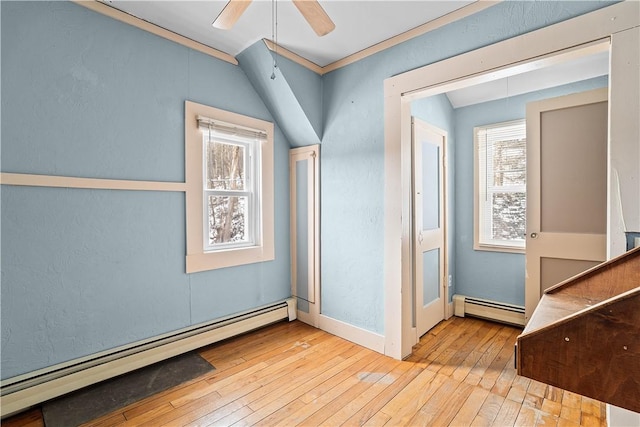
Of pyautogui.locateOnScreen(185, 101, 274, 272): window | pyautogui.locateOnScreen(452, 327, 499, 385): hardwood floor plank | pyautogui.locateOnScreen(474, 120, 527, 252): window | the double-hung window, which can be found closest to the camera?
pyautogui.locateOnScreen(452, 327, 499, 385): hardwood floor plank

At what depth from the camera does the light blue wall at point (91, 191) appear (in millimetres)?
1857

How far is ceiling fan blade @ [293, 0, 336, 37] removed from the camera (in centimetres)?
149

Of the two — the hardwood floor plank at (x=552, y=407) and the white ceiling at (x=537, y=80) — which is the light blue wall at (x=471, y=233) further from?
the hardwood floor plank at (x=552, y=407)

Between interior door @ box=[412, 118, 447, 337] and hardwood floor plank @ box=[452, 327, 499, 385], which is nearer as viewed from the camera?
hardwood floor plank @ box=[452, 327, 499, 385]

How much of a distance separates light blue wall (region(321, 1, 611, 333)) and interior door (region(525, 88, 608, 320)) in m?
1.22

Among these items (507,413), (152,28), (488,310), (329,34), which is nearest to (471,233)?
(488,310)

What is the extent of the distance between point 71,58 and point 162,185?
100 centimetres

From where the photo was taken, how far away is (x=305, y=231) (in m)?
3.28

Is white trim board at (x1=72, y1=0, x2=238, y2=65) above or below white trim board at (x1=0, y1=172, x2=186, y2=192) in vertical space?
above

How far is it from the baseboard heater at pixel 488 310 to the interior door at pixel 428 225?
0.87 ft

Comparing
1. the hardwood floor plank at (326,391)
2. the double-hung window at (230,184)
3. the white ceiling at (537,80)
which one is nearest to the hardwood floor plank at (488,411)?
the hardwood floor plank at (326,391)

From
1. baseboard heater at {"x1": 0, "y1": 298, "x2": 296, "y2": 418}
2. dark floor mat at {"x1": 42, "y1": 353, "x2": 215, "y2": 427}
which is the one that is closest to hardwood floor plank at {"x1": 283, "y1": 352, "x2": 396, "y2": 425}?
dark floor mat at {"x1": 42, "y1": 353, "x2": 215, "y2": 427}

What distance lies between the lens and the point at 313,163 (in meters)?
3.15

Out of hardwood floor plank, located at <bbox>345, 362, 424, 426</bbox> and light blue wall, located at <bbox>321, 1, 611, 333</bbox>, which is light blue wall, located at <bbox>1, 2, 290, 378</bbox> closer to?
light blue wall, located at <bbox>321, 1, 611, 333</bbox>
